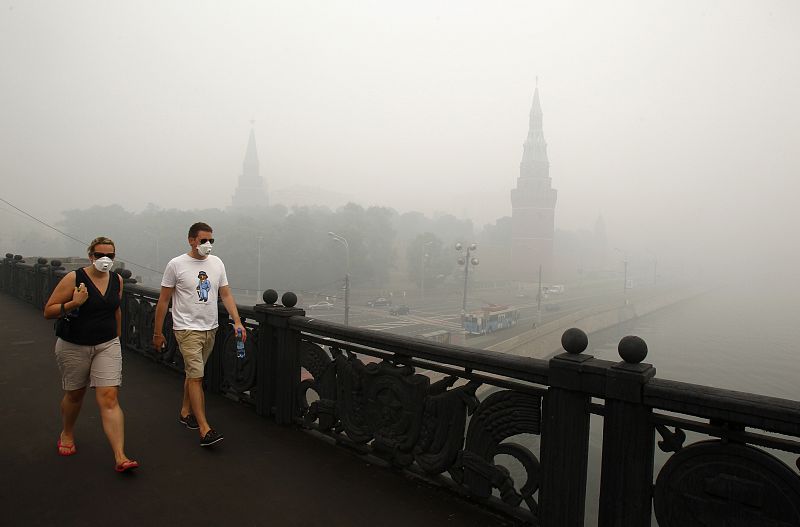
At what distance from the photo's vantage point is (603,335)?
64562 mm

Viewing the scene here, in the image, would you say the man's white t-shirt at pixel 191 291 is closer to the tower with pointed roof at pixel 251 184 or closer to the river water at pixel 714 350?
the river water at pixel 714 350

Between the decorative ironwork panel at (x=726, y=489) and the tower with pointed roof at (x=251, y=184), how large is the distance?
180 metres

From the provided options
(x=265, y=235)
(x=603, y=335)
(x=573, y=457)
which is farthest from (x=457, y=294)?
(x=573, y=457)

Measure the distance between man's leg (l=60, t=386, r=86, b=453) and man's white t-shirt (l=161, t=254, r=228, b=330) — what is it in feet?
2.80

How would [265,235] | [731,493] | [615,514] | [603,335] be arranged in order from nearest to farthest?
1. [731,493]
2. [615,514]
3. [603,335]
4. [265,235]

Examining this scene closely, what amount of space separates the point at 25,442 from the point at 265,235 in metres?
67.7

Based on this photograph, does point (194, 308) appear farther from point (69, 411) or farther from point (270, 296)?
point (69, 411)

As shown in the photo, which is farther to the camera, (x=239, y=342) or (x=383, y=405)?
(x=239, y=342)

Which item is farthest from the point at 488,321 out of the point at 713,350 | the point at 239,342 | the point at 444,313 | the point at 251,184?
the point at 251,184

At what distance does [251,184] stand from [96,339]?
611 ft

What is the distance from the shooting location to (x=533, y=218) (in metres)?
122

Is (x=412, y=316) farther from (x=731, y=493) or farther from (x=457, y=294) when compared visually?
(x=731, y=493)

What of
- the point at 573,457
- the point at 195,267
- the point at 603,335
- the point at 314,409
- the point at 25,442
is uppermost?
the point at 195,267

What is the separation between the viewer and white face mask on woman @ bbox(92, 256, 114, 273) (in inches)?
138
